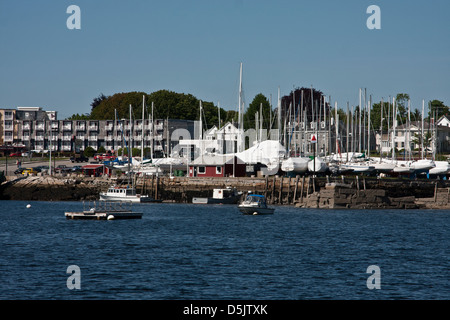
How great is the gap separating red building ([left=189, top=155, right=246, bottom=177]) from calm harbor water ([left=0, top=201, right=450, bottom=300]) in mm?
24610

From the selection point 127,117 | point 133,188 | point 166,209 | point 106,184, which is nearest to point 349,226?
point 166,209

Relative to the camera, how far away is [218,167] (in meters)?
92.9

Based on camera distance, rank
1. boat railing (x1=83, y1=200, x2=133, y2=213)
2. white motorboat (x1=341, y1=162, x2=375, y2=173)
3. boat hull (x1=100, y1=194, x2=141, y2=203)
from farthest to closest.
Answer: white motorboat (x1=341, y1=162, x2=375, y2=173) → boat hull (x1=100, y1=194, x2=141, y2=203) → boat railing (x1=83, y1=200, x2=133, y2=213)

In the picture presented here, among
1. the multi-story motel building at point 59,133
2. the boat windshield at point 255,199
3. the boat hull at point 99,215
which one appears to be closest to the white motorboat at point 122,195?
the boat windshield at point 255,199

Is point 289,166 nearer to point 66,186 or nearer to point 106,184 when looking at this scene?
point 106,184

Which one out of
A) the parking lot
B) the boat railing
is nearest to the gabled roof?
the boat railing

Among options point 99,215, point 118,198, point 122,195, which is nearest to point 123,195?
point 122,195

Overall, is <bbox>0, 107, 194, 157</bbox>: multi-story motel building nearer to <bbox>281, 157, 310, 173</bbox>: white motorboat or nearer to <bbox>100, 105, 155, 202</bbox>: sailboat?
<bbox>100, 105, 155, 202</bbox>: sailboat

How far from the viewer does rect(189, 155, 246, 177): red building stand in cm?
9242

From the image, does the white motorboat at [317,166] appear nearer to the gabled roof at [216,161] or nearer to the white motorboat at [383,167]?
the white motorboat at [383,167]

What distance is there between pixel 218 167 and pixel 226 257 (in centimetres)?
5269

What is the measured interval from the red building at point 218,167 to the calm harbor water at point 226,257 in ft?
80.7

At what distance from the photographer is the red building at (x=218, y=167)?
9242cm

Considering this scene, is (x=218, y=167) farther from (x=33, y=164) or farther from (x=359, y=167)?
(x=33, y=164)
